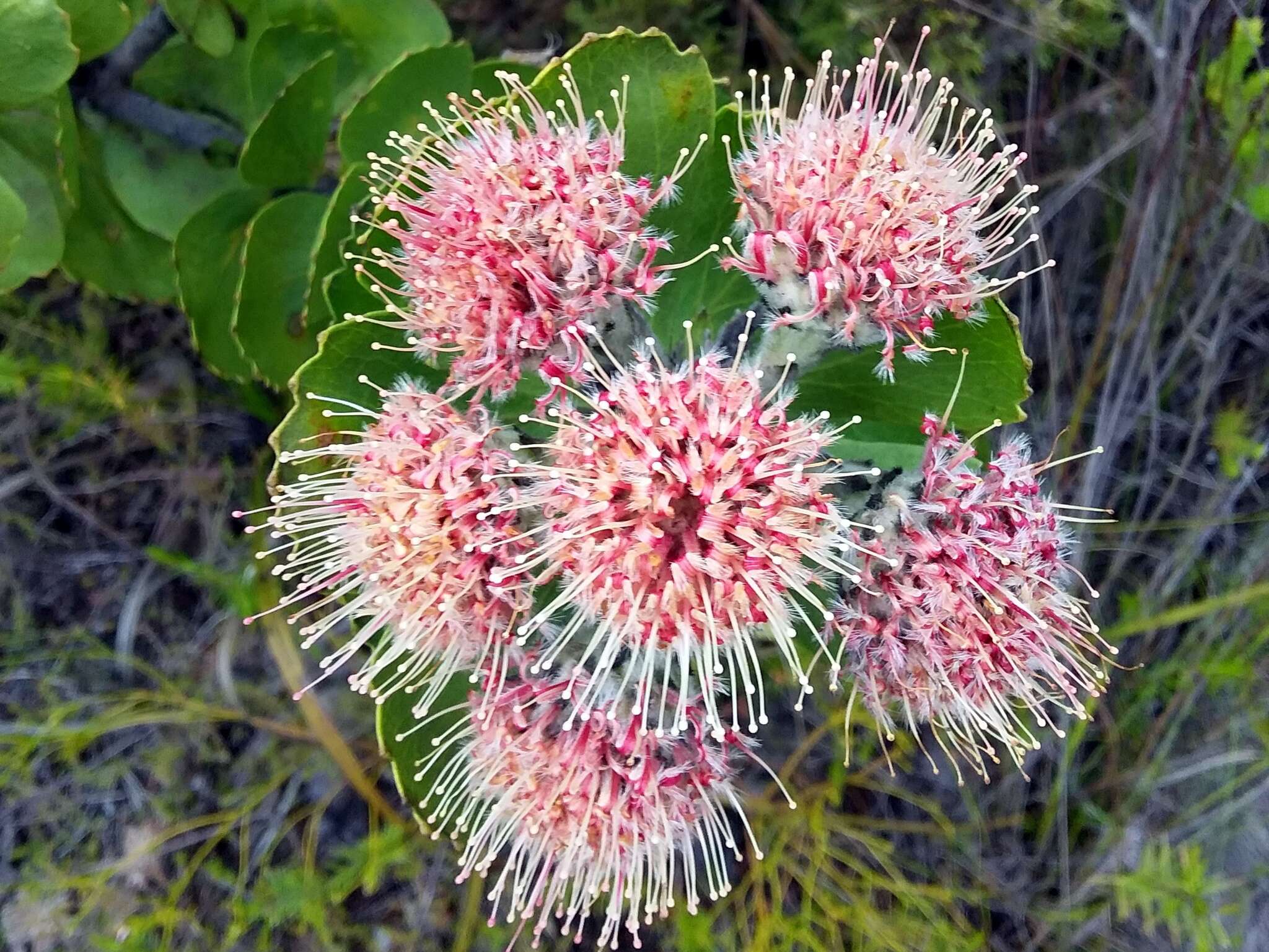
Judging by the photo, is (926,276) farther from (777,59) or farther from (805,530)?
(777,59)

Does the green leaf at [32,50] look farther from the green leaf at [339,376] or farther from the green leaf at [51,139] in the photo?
the green leaf at [339,376]

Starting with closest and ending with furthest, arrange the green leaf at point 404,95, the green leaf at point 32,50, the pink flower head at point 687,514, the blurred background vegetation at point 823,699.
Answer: the pink flower head at point 687,514
the green leaf at point 32,50
the green leaf at point 404,95
the blurred background vegetation at point 823,699

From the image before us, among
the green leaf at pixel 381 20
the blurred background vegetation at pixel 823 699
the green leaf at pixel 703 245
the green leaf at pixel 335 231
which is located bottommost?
the blurred background vegetation at pixel 823 699

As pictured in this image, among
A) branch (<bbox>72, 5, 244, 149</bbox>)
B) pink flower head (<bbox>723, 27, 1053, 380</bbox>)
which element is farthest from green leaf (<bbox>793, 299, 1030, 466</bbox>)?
branch (<bbox>72, 5, 244, 149</bbox>)

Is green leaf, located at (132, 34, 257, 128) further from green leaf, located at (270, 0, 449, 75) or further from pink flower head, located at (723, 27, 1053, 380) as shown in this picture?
pink flower head, located at (723, 27, 1053, 380)

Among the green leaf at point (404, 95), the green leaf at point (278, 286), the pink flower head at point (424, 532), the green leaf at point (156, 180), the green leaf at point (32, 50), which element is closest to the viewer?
the pink flower head at point (424, 532)

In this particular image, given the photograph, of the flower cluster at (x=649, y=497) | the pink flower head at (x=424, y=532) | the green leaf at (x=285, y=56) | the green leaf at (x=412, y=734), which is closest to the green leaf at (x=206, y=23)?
the green leaf at (x=285, y=56)

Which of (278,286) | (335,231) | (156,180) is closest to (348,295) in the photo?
(335,231)
